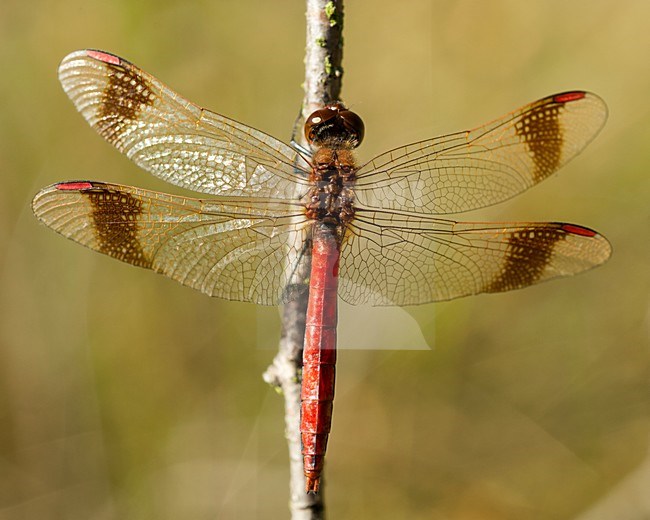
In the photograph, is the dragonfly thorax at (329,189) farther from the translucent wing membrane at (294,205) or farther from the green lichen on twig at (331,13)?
the green lichen on twig at (331,13)

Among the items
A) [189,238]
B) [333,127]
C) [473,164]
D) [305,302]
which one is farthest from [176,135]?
[473,164]

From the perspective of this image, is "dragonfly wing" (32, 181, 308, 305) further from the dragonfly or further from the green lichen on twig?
the green lichen on twig

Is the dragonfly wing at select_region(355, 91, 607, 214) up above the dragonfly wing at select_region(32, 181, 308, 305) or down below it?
above

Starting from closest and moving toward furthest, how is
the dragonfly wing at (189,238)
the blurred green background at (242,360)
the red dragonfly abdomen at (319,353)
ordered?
the red dragonfly abdomen at (319,353)
the dragonfly wing at (189,238)
the blurred green background at (242,360)

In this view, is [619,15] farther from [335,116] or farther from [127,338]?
[127,338]

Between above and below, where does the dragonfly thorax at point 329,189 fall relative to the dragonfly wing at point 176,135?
below

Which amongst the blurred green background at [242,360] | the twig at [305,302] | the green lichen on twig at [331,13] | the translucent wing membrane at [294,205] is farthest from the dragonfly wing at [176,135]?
the blurred green background at [242,360]

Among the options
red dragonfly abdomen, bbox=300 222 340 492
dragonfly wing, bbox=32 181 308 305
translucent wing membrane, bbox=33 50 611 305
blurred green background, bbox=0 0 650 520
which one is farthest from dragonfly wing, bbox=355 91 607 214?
blurred green background, bbox=0 0 650 520

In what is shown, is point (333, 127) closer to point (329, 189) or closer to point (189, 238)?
point (329, 189)
